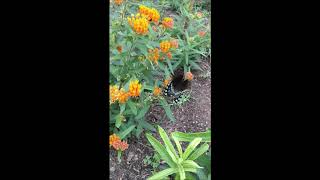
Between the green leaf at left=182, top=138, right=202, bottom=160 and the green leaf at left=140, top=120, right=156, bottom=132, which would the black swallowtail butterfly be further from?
the green leaf at left=182, top=138, right=202, bottom=160

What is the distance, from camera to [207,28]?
314cm

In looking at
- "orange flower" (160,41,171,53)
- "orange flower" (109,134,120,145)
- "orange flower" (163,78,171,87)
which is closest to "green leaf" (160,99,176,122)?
"orange flower" (163,78,171,87)

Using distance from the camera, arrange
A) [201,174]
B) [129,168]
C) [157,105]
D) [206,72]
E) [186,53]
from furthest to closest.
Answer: [206,72], [186,53], [157,105], [129,168], [201,174]

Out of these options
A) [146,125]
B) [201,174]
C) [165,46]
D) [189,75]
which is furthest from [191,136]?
[189,75]

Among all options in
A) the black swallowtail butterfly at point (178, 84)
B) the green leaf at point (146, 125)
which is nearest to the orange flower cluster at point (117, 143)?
the green leaf at point (146, 125)

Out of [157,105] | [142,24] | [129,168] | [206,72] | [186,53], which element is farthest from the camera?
[206,72]

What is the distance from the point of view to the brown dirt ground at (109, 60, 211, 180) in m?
2.25

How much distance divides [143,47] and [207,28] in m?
0.99

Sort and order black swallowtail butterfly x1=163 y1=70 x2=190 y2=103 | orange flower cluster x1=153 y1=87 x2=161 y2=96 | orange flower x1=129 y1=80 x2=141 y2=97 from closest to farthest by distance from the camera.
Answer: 1. orange flower x1=129 y1=80 x2=141 y2=97
2. orange flower cluster x1=153 y1=87 x2=161 y2=96
3. black swallowtail butterfly x1=163 y1=70 x2=190 y2=103

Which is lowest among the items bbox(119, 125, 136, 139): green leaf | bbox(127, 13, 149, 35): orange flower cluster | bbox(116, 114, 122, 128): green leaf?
bbox(119, 125, 136, 139): green leaf

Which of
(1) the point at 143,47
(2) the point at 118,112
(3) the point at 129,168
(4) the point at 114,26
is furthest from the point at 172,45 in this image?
(3) the point at 129,168

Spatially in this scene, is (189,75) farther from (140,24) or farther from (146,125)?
(140,24)

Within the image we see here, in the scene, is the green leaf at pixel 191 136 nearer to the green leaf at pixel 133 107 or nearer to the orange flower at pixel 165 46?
the green leaf at pixel 133 107

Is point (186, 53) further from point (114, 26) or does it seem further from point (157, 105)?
point (114, 26)
